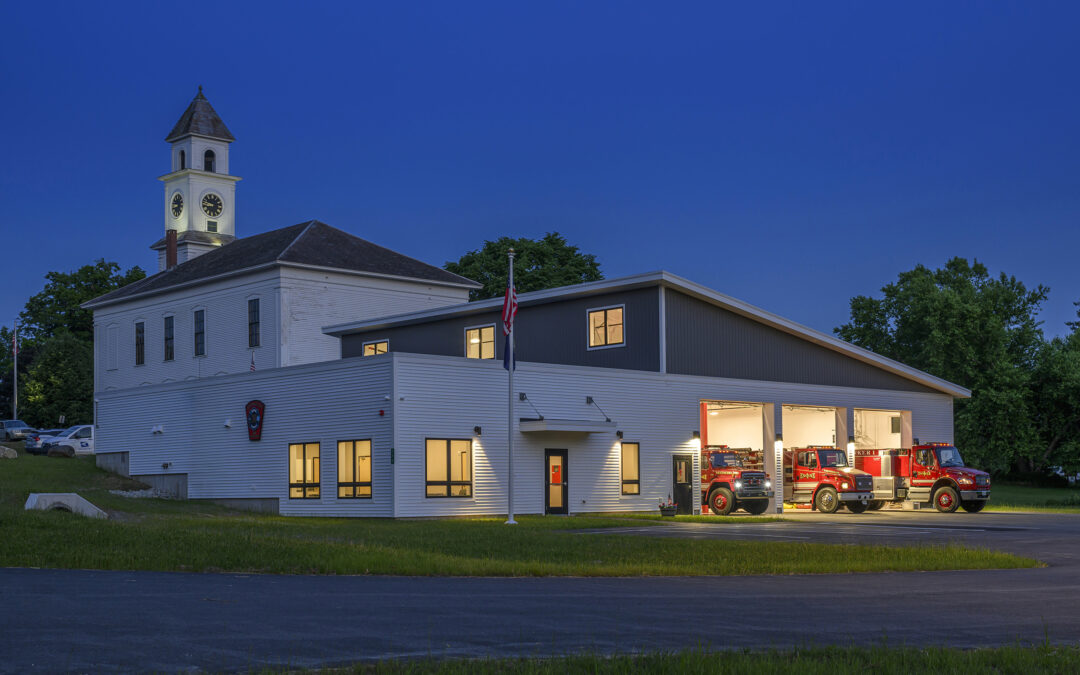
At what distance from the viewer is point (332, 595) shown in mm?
14375

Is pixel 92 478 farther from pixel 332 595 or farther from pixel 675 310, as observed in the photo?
pixel 332 595

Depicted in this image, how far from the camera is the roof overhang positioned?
42.2 metres

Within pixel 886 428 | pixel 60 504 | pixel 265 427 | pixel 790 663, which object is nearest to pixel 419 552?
pixel 60 504

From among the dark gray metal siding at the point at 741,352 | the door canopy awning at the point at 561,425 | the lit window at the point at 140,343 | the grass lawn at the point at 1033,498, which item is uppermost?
the lit window at the point at 140,343

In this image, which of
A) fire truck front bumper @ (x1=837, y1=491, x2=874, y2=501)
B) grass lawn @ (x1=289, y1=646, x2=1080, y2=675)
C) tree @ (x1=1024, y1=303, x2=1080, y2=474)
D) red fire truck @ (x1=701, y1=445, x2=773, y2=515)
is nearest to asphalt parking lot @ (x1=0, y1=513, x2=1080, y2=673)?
grass lawn @ (x1=289, y1=646, x2=1080, y2=675)

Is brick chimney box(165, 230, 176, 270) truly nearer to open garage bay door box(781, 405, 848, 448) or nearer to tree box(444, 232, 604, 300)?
tree box(444, 232, 604, 300)

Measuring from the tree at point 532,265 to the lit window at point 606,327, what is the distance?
31055mm

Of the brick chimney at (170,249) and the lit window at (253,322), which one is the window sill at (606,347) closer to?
the lit window at (253,322)

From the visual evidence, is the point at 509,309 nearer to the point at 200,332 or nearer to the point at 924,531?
the point at 924,531

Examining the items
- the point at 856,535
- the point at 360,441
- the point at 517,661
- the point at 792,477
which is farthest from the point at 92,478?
the point at 517,661

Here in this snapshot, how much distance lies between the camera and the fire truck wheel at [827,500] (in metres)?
42.0

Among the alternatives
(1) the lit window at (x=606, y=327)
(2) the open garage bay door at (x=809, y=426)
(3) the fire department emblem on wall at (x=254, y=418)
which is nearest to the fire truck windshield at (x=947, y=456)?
(2) the open garage bay door at (x=809, y=426)

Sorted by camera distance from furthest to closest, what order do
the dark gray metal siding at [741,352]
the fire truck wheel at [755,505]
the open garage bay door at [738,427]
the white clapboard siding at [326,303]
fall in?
the white clapboard siding at [326,303] < the open garage bay door at [738,427] < the dark gray metal siding at [741,352] < the fire truck wheel at [755,505]

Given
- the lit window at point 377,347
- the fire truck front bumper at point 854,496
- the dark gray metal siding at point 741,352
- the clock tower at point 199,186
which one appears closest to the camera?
the fire truck front bumper at point 854,496
